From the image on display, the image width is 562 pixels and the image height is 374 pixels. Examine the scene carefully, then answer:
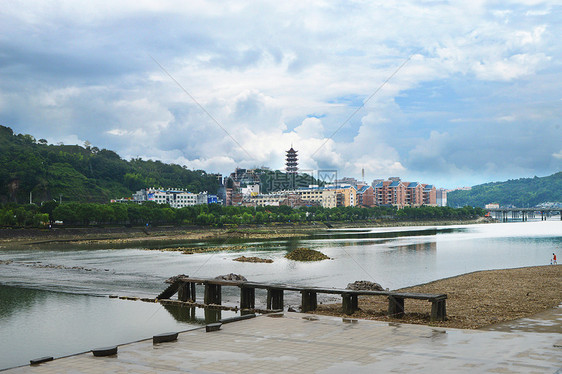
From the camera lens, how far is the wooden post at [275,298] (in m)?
20.9

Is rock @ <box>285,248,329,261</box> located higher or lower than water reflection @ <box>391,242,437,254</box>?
higher

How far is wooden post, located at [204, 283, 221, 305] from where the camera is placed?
2398 cm

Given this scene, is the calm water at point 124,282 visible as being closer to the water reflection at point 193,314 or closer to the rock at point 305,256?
the water reflection at point 193,314

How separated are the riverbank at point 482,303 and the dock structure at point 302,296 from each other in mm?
366

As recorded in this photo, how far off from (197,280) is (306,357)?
529 inches

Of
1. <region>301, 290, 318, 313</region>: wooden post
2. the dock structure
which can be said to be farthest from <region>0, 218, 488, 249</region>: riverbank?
<region>301, 290, 318, 313</region>: wooden post

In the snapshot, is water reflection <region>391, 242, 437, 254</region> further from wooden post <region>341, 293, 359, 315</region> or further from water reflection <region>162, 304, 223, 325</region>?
wooden post <region>341, 293, 359, 315</region>

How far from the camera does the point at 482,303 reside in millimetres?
20578

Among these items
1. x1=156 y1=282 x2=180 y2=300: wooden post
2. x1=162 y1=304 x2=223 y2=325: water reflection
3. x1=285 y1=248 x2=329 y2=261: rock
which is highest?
x1=156 y1=282 x2=180 y2=300: wooden post

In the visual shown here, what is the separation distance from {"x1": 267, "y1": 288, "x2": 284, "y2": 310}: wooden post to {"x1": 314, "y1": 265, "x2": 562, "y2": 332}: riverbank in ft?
5.85

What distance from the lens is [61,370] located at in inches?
414

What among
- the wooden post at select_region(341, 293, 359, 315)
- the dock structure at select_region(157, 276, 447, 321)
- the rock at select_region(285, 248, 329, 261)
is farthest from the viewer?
the rock at select_region(285, 248, 329, 261)

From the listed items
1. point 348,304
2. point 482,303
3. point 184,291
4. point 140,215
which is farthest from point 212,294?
point 140,215

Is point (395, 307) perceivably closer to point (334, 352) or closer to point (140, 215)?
point (334, 352)
